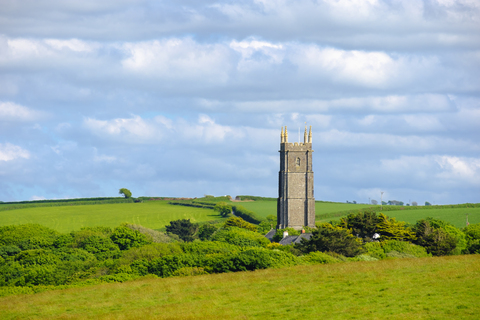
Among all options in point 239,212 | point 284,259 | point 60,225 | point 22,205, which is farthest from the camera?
point 22,205

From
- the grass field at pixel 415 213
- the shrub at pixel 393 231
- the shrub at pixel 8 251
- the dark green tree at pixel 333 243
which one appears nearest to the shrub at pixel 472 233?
the shrub at pixel 393 231

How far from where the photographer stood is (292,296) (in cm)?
3045

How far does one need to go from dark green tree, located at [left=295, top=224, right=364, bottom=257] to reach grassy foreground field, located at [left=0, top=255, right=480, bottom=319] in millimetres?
14716

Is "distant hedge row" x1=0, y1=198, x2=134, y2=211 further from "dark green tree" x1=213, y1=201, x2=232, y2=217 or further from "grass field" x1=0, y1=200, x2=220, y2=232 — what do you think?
"dark green tree" x1=213, y1=201, x2=232, y2=217

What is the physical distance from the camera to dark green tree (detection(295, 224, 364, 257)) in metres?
55.0

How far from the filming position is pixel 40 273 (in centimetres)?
5150

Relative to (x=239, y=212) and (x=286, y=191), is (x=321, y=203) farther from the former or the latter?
(x=286, y=191)

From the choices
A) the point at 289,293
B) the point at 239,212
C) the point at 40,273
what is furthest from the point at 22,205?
the point at 289,293

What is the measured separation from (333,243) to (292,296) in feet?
A: 84.2

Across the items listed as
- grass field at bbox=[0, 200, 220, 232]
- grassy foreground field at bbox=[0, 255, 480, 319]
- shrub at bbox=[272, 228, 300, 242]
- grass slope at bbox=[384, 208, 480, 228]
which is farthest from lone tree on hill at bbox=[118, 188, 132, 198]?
grassy foreground field at bbox=[0, 255, 480, 319]

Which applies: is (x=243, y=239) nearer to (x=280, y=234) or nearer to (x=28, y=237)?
(x=280, y=234)

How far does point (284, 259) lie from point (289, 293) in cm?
1506

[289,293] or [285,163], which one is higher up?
[285,163]

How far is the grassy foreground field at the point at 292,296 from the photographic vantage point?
26297mm
